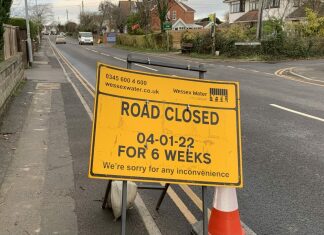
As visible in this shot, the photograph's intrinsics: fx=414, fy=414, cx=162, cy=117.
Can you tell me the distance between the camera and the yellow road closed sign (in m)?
3.44

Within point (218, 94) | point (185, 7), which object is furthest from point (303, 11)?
point (218, 94)

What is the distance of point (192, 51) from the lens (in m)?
35.1

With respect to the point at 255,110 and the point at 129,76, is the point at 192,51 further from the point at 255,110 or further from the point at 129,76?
the point at 129,76

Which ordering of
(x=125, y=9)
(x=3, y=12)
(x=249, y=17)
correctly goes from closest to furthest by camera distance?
(x=3, y=12) < (x=249, y=17) < (x=125, y=9)

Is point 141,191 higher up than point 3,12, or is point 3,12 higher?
point 3,12

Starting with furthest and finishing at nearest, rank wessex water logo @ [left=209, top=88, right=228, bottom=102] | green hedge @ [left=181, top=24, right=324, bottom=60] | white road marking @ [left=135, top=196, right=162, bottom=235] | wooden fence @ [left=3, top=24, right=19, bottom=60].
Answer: green hedge @ [left=181, top=24, right=324, bottom=60]
wooden fence @ [left=3, top=24, right=19, bottom=60]
white road marking @ [left=135, top=196, right=162, bottom=235]
wessex water logo @ [left=209, top=88, right=228, bottom=102]

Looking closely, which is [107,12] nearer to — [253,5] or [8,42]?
[253,5]

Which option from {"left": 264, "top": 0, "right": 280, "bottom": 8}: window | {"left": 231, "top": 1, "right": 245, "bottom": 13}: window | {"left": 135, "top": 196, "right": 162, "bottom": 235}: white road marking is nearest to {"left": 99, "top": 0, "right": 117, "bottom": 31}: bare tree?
{"left": 231, "top": 1, "right": 245, "bottom": 13}: window

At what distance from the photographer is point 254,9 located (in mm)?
57531

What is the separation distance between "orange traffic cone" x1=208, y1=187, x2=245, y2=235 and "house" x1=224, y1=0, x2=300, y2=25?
44.6 m

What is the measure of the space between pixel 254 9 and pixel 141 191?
2219 inches

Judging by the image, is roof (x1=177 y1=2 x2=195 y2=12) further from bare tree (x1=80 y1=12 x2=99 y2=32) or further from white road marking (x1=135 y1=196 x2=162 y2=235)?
white road marking (x1=135 y1=196 x2=162 y2=235)

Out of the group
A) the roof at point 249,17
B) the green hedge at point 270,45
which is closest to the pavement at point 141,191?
the green hedge at point 270,45

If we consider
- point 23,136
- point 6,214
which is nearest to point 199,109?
point 6,214
